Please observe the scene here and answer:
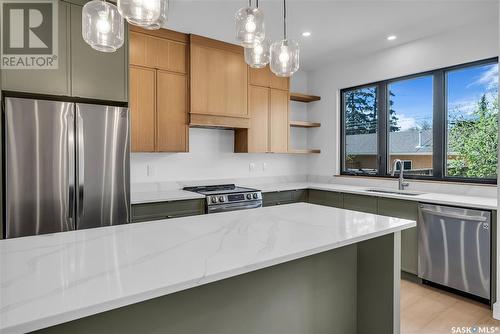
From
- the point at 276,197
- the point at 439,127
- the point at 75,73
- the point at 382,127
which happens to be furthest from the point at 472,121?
the point at 75,73

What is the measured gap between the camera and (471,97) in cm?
345

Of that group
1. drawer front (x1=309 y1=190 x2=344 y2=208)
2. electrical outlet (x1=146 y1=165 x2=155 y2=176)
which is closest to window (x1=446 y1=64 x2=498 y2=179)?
drawer front (x1=309 y1=190 x2=344 y2=208)

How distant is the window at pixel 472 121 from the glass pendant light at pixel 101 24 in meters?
3.54

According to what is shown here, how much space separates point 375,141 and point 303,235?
130 inches

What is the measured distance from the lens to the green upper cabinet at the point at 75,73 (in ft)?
7.93

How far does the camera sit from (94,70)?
2664 millimetres

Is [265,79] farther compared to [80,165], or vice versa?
[265,79]

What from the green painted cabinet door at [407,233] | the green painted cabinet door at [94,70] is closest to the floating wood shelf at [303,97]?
the green painted cabinet door at [407,233]

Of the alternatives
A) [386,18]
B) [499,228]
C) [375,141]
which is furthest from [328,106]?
[499,228]

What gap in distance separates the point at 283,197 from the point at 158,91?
201cm

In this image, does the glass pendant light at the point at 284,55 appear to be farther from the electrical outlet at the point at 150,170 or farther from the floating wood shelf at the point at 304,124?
the floating wood shelf at the point at 304,124

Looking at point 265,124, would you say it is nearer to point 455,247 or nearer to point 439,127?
point 439,127

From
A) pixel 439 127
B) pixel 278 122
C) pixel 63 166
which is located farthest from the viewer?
pixel 278 122

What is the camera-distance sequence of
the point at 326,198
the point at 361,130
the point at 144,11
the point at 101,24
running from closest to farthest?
1. the point at 144,11
2. the point at 101,24
3. the point at 326,198
4. the point at 361,130
